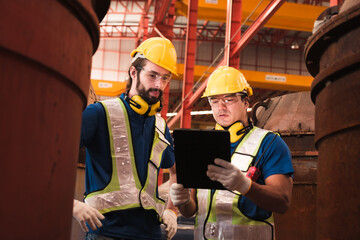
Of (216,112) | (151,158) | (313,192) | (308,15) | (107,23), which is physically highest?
(107,23)

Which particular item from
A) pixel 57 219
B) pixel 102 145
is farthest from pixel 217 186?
pixel 57 219

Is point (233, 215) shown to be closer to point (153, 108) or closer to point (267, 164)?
point (267, 164)

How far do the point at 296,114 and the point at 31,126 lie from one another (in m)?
5.07

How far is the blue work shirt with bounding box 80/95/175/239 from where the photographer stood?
8.13ft

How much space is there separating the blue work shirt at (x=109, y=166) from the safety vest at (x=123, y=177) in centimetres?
3

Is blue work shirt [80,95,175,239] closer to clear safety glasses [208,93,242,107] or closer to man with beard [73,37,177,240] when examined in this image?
man with beard [73,37,177,240]

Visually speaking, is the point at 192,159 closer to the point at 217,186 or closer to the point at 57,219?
the point at 217,186

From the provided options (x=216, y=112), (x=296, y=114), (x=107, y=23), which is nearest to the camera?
(x=216, y=112)

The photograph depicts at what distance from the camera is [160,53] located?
2914 mm

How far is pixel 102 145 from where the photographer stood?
2.60 m

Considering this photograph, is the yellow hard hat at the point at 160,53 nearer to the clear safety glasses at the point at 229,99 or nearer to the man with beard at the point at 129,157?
the man with beard at the point at 129,157

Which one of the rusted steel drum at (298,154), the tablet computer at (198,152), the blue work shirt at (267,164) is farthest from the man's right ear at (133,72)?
the rusted steel drum at (298,154)

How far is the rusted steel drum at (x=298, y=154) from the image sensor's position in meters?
5.23

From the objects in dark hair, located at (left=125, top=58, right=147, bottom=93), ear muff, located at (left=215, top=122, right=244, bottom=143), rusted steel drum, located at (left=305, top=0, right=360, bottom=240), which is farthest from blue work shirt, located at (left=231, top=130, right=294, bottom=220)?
dark hair, located at (left=125, top=58, right=147, bottom=93)
